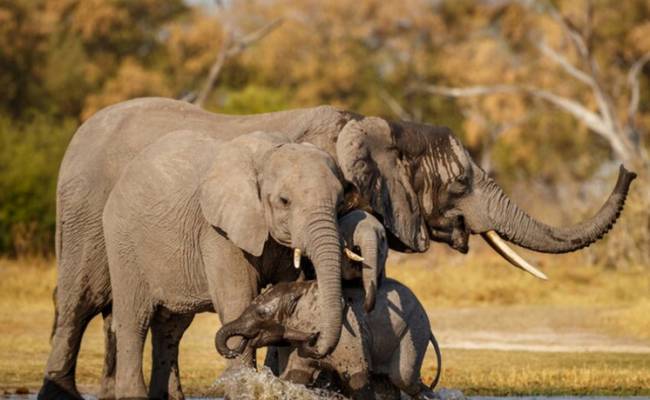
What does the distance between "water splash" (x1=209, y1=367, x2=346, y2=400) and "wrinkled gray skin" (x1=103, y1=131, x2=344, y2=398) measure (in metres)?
0.12

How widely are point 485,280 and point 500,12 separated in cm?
3095

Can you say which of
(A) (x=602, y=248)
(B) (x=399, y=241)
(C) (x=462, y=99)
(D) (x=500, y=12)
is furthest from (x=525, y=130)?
(B) (x=399, y=241)

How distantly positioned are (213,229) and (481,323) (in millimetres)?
9384

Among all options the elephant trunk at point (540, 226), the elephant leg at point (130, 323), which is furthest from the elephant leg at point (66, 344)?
the elephant trunk at point (540, 226)

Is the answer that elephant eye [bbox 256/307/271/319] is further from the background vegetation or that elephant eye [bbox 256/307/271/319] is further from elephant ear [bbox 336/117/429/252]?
the background vegetation

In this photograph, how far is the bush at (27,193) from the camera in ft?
84.0

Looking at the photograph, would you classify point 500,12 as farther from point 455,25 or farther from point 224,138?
point 224,138

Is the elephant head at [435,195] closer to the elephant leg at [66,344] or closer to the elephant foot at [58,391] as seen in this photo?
the elephant leg at [66,344]

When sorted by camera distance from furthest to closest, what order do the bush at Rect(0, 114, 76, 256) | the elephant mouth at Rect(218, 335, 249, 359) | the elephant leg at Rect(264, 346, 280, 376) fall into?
the bush at Rect(0, 114, 76, 256) < the elephant leg at Rect(264, 346, 280, 376) < the elephant mouth at Rect(218, 335, 249, 359)

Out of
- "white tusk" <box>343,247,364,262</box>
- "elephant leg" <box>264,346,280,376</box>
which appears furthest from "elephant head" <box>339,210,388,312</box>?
"elephant leg" <box>264,346,280,376</box>

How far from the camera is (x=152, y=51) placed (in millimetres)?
49219

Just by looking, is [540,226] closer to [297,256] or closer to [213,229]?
[213,229]

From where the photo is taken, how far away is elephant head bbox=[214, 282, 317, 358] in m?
9.98

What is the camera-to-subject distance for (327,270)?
9.35 m
